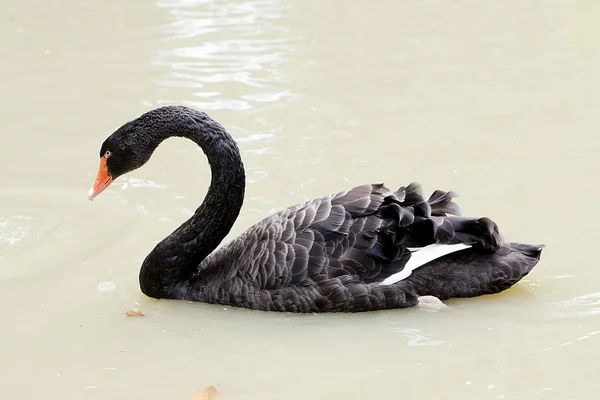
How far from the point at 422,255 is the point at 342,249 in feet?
1.24

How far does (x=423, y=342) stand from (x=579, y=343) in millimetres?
669

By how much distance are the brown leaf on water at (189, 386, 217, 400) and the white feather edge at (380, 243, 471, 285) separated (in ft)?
3.45

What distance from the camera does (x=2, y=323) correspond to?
4676mm

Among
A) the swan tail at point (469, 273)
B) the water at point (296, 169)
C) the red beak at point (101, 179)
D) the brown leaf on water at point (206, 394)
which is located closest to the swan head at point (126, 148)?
the red beak at point (101, 179)

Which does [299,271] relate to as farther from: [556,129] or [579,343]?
[556,129]

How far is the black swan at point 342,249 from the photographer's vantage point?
4.68 m

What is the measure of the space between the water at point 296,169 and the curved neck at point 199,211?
0.18m

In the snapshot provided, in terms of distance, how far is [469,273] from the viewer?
4723 millimetres

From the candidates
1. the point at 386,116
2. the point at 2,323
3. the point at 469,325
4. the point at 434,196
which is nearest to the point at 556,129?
the point at 386,116

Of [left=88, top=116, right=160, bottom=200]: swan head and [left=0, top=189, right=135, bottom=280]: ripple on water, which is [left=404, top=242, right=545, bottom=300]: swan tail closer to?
[left=88, top=116, right=160, bottom=200]: swan head
